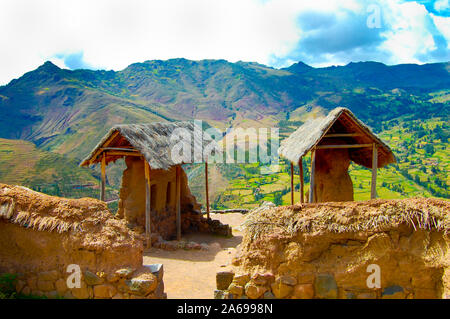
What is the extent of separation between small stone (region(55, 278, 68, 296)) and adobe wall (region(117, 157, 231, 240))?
6.37m

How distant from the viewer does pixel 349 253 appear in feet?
16.6

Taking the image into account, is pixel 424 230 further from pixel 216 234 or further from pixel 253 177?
pixel 253 177

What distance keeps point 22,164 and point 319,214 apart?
59001 millimetres

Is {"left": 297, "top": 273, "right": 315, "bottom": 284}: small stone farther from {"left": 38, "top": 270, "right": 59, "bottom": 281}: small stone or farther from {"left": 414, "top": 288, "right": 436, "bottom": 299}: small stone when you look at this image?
{"left": 38, "top": 270, "right": 59, "bottom": 281}: small stone

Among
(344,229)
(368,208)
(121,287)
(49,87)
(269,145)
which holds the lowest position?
(121,287)

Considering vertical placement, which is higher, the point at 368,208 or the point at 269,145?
the point at 269,145

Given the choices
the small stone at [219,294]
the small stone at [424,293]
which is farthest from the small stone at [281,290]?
the small stone at [424,293]

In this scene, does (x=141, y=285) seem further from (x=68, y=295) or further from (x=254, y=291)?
(x=254, y=291)

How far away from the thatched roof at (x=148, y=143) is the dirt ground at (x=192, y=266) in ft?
9.84

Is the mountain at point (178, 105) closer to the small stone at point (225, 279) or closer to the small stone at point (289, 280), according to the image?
the small stone at point (289, 280)

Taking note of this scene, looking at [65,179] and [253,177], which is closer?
[65,179]

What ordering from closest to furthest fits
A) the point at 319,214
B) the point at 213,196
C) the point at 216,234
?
the point at 319,214 → the point at 216,234 → the point at 213,196

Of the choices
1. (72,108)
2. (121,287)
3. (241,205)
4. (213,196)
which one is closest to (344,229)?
(121,287)

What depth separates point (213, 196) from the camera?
46.2 metres
